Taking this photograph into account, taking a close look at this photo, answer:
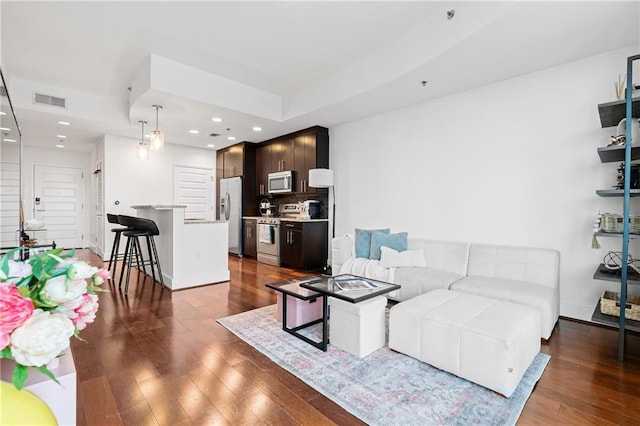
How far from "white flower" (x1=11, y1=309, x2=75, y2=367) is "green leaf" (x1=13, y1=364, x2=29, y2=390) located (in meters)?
0.02

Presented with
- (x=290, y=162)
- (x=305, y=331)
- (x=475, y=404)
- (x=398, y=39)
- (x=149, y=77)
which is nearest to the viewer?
(x=475, y=404)

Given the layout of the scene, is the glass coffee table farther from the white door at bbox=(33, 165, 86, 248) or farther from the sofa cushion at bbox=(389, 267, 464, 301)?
the white door at bbox=(33, 165, 86, 248)

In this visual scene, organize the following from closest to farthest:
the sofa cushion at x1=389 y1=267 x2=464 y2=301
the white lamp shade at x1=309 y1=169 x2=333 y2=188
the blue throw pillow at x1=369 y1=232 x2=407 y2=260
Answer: the sofa cushion at x1=389 y1=267 x2=464 y2=301
the blue throw pillow at x1=369 y1=232 x2=407 y2=260
the white lamp shade at x1=309 y1=169 x2=333 y2=188

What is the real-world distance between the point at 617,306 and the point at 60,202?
10008mm

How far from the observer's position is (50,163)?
7.37m

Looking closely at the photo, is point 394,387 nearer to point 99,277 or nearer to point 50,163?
point 99,277

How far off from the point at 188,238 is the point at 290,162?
247cm

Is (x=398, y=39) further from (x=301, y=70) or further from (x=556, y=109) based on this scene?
(x=556, y=109)

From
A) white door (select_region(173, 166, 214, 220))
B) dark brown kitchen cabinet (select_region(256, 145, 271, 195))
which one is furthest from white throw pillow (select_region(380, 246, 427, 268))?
white door (select_region(173, 166, 214, 220))

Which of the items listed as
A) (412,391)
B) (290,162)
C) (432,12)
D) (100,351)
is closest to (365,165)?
(290,162)

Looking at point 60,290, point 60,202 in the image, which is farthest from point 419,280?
point 60,202

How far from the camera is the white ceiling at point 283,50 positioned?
2695 mm

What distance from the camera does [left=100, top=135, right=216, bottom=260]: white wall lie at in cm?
622

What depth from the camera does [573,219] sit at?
3107 millimetres
